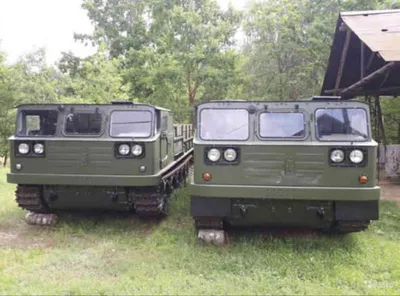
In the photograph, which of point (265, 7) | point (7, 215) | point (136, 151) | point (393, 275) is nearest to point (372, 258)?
point (393, 275)

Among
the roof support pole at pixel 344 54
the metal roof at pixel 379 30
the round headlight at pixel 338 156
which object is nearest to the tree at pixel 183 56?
the roof support pole at pixel 344 54

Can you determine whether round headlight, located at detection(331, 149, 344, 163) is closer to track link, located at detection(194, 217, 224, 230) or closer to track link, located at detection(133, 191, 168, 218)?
track link, located at detection(194, 217, 224, 230)

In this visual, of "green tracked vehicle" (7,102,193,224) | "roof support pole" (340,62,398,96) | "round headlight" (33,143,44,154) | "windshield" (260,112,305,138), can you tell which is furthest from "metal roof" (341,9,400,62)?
"round headlight" (33,143,44,154)

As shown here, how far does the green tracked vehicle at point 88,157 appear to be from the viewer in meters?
6.18

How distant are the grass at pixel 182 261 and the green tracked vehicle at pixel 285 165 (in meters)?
0.40

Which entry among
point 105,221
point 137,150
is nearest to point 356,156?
point 137,150

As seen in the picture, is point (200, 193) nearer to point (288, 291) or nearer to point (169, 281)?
point (169, 281)

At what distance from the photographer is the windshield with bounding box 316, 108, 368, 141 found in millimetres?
5180

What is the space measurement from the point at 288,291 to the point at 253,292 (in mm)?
345

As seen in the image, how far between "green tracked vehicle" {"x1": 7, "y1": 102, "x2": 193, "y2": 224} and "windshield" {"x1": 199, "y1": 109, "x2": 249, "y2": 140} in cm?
119

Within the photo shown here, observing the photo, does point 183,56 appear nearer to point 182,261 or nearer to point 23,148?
point 23,148

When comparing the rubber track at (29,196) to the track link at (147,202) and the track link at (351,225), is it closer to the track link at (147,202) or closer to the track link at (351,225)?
the track link at (147,202)

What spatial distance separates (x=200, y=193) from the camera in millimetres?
5180

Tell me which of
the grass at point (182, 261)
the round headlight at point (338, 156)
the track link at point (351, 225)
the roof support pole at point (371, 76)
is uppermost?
the roof support pole at point (371, 76)
